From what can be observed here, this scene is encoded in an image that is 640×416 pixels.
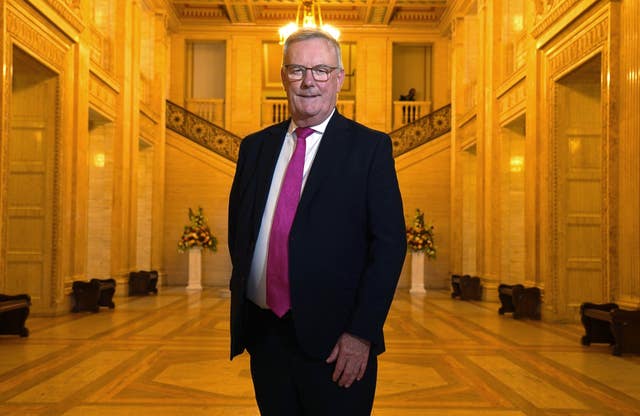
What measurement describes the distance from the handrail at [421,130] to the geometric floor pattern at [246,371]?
28.8 feet

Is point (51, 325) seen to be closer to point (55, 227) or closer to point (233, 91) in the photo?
point (55, 227)

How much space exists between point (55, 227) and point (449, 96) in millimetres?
13102

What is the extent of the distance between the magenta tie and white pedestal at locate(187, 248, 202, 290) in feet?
48.8

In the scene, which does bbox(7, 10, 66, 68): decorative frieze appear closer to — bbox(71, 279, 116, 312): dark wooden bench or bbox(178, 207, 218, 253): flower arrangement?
bbox(71, 279, 116, 312): dark wooden bench

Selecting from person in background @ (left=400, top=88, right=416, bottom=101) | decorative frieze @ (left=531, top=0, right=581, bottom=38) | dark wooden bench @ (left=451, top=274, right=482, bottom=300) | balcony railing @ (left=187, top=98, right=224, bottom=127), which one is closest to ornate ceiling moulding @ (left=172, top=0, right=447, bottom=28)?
person in background @ (left=400, top=88, right=416, bottom=101)

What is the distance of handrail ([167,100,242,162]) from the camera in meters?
18.9

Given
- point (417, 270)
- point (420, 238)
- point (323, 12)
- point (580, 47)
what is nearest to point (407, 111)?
point (323, 12)

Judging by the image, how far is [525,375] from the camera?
6262 mm

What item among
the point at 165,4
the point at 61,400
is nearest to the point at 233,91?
the point at 165,4

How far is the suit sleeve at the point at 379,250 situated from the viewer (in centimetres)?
192

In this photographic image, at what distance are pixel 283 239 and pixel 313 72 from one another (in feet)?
1.52

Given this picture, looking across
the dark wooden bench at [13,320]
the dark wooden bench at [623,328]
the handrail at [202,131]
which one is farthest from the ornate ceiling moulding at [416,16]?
the dark wooden bench at [13,320]

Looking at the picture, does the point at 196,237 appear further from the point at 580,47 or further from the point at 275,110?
the point at 580,47

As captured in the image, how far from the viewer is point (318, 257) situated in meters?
1.95
